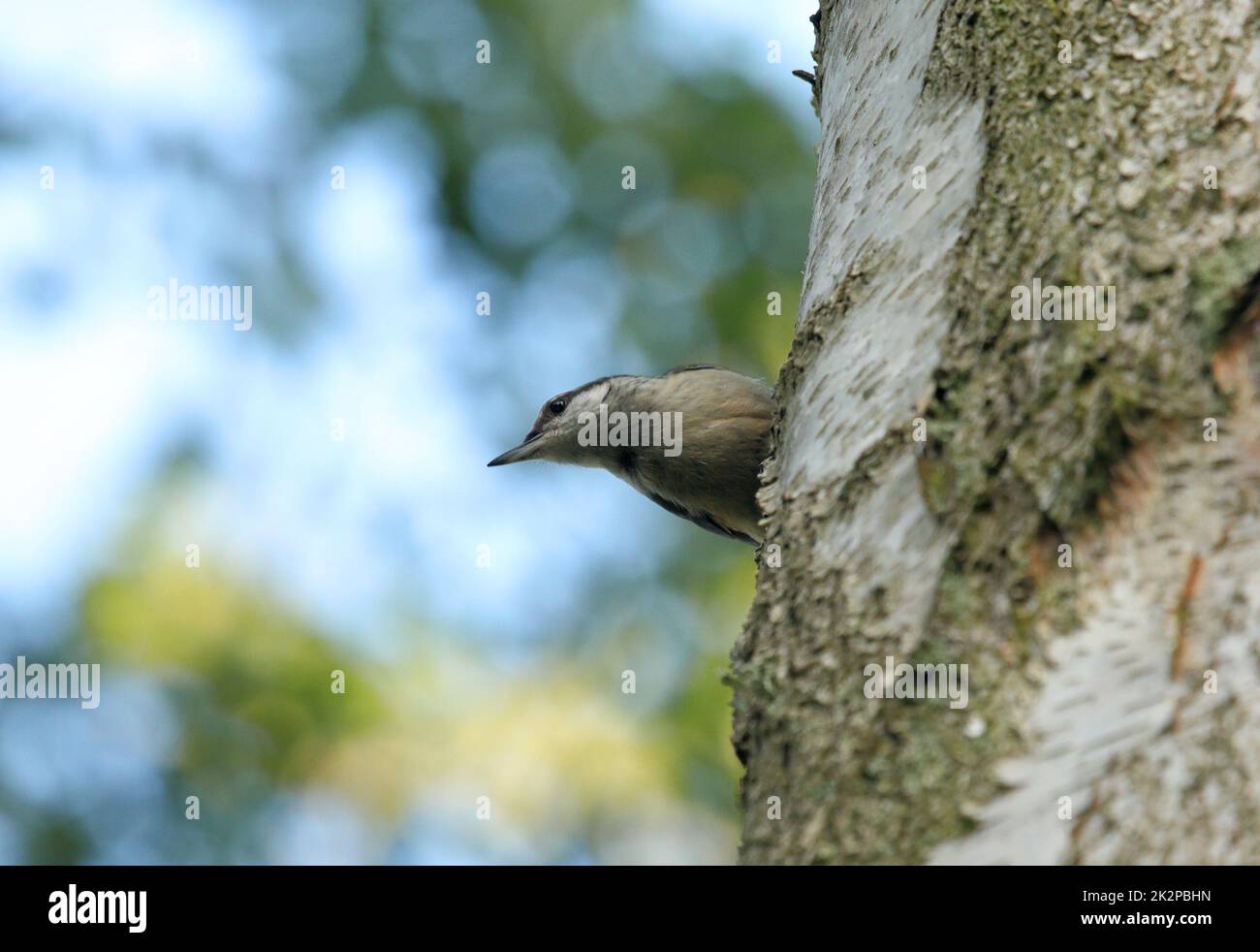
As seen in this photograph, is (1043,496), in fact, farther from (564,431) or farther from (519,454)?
(519,454)

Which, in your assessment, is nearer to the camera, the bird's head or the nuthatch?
the nuthatch

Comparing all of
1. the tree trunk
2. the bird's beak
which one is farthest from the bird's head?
the tree trunk

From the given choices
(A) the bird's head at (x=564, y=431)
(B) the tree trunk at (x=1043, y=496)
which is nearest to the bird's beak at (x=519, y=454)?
(A) the bird's head at (x=564, y=431)

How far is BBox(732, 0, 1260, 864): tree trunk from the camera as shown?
1.60 metres

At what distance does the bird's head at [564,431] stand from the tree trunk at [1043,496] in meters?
3.52

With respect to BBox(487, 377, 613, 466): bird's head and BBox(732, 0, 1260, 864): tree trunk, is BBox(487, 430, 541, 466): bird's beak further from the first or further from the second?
BBox(732, 0, 1260, 864): tree trunk

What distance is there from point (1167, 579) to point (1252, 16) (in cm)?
114

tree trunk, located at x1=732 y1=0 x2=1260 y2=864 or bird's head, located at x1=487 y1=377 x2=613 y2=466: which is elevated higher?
bird's head, located at x1=487 y1=377 x2=613 y2=466

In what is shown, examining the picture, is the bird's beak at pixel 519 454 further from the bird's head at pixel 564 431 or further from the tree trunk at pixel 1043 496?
the tree trunk at pixel 1043 496

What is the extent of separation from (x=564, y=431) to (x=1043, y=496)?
4.34 meters

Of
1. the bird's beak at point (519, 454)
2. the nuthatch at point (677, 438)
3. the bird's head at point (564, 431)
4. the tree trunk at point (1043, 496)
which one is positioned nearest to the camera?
the tree trunk at point (1043, 496)

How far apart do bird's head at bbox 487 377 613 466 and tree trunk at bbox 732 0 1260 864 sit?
11.5 ft

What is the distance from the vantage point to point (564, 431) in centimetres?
599

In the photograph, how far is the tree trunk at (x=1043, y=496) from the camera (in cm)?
160
